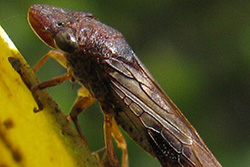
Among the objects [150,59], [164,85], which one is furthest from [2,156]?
[150,59]

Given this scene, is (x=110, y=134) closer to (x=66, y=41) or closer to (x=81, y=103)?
(x=81, y=103)

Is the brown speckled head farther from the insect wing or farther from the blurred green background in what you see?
the blurred green background

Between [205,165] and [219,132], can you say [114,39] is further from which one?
[219,132]

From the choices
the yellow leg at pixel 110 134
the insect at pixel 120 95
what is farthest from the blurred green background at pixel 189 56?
the insect at pixel 120 95

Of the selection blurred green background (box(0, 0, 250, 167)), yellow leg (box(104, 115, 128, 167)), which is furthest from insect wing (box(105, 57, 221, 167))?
blurred green background (box(0, 0, 250, 167))

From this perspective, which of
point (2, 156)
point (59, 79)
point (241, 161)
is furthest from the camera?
point (241, 161)

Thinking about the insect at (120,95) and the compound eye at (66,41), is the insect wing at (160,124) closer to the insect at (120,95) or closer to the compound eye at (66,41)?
the insect at (120,95)
